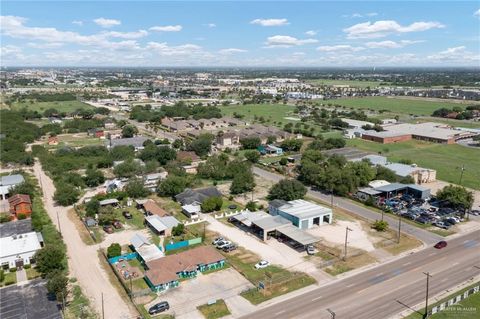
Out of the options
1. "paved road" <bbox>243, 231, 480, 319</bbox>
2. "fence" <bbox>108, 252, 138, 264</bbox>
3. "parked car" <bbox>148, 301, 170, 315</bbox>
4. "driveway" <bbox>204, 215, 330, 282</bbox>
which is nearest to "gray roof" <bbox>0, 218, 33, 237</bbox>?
"fence" <bbox>108, 252, 138, 264</bbox>

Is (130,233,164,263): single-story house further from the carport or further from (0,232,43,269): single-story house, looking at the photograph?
the carport

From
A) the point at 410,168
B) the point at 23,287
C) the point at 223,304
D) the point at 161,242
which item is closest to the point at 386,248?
the point at 223,304

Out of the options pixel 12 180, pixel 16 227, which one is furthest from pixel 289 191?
pixel 12 180

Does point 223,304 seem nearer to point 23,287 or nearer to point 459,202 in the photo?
point 23,287

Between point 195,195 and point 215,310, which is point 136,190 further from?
point 215,310

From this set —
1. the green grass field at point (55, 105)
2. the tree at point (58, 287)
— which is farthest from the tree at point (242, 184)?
the green grass field at point (55, 105)
